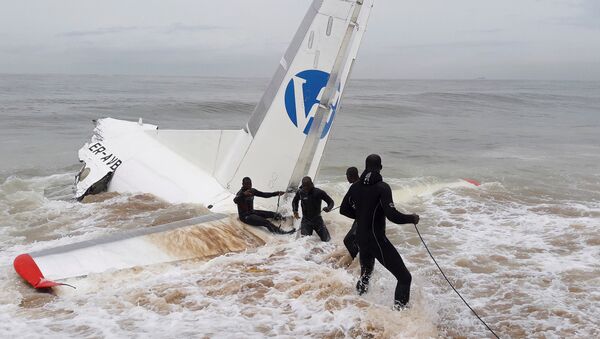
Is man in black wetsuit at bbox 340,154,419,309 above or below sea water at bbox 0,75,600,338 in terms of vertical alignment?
above

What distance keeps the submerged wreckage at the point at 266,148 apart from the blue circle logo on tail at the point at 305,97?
1 cm

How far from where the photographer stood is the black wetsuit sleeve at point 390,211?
4593 mm

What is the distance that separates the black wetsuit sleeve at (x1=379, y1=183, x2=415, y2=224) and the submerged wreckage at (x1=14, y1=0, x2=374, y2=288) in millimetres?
2315

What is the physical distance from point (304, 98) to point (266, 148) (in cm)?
89

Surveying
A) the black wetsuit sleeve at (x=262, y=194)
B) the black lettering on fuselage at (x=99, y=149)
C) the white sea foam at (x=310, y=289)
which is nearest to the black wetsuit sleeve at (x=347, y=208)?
the white sea foam at (x=310, y=289)

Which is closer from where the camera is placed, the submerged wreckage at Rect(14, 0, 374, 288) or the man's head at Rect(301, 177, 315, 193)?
the submerged wreckage at Rect(14, 0, 374, 288)

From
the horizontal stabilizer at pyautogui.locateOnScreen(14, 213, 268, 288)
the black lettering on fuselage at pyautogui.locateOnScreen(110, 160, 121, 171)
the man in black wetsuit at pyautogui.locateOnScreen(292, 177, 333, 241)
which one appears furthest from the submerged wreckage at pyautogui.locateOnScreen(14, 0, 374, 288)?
the black lettering on fuselage at pyautogui.locateOnScreen(110, 160, 121, 171)

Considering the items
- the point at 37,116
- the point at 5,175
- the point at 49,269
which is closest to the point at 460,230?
the point at 49,269

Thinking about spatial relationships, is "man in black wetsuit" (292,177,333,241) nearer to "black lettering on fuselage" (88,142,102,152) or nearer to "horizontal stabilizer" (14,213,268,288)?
"horizontal stabilizer" (14,213,268,288)

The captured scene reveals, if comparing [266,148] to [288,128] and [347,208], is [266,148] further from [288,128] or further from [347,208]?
[347,208]

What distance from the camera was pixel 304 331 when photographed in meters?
4.52

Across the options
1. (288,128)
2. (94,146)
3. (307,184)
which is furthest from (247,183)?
(94,146)

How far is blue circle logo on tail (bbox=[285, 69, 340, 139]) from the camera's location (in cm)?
685

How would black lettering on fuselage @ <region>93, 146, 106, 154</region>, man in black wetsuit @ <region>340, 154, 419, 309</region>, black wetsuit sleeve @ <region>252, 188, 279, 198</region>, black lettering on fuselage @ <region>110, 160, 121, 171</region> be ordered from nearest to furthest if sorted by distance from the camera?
man in black wetsuit @ <region>340, 154, 419, 309</region> → black wetsuit sleeve @ <region>252, 188, 279, 198</region> → black lettering on fuselage @ <region>110, 160, 121, 171</region> → black lettering on fuselage @ <region>93, 146, 106, 154</region>
